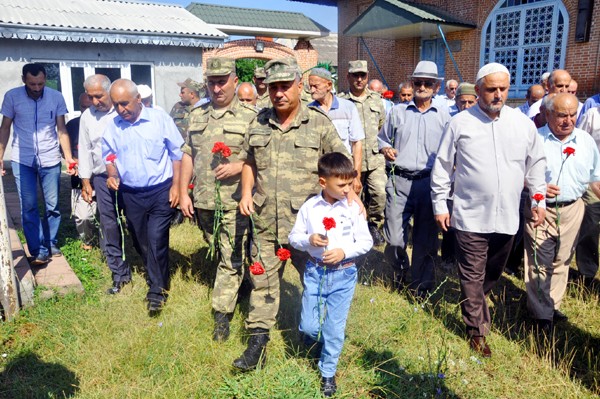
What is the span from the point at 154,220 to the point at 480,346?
112 inches

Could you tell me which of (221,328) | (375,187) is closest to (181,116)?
(375,187)

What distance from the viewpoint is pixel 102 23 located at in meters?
11.9

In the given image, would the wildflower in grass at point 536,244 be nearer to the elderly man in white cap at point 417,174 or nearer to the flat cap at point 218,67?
the elderly man in white cap at point 417,174

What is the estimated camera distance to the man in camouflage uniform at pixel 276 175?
333 cm

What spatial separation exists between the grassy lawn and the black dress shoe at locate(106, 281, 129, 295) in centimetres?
10

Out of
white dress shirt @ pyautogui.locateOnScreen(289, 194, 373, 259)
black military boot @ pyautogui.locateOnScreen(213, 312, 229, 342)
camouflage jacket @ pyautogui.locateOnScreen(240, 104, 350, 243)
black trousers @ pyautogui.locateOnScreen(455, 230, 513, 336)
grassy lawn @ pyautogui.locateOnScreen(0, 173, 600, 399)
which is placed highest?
camouflage jacket @ pyautogui.locateOnScreen(240, 104, 350, 243)

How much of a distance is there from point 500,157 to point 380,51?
16.4m

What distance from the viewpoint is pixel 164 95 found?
12977 mm

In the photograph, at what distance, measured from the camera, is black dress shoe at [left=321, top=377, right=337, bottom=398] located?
301cm

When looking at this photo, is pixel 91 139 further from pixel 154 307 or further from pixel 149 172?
pixel 154 307

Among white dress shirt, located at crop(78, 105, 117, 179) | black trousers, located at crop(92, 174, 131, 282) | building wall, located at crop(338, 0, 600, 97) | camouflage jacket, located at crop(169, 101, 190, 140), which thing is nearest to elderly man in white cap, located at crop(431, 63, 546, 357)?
black trousers, located at crop(92, 174, 131, 282)

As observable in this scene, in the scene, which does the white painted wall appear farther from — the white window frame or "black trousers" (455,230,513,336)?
"black trousers" (455,230,513,336)

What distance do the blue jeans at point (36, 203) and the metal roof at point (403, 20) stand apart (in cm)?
1178

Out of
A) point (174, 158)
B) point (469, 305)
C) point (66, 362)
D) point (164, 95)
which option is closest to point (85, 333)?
point (66, 362)
